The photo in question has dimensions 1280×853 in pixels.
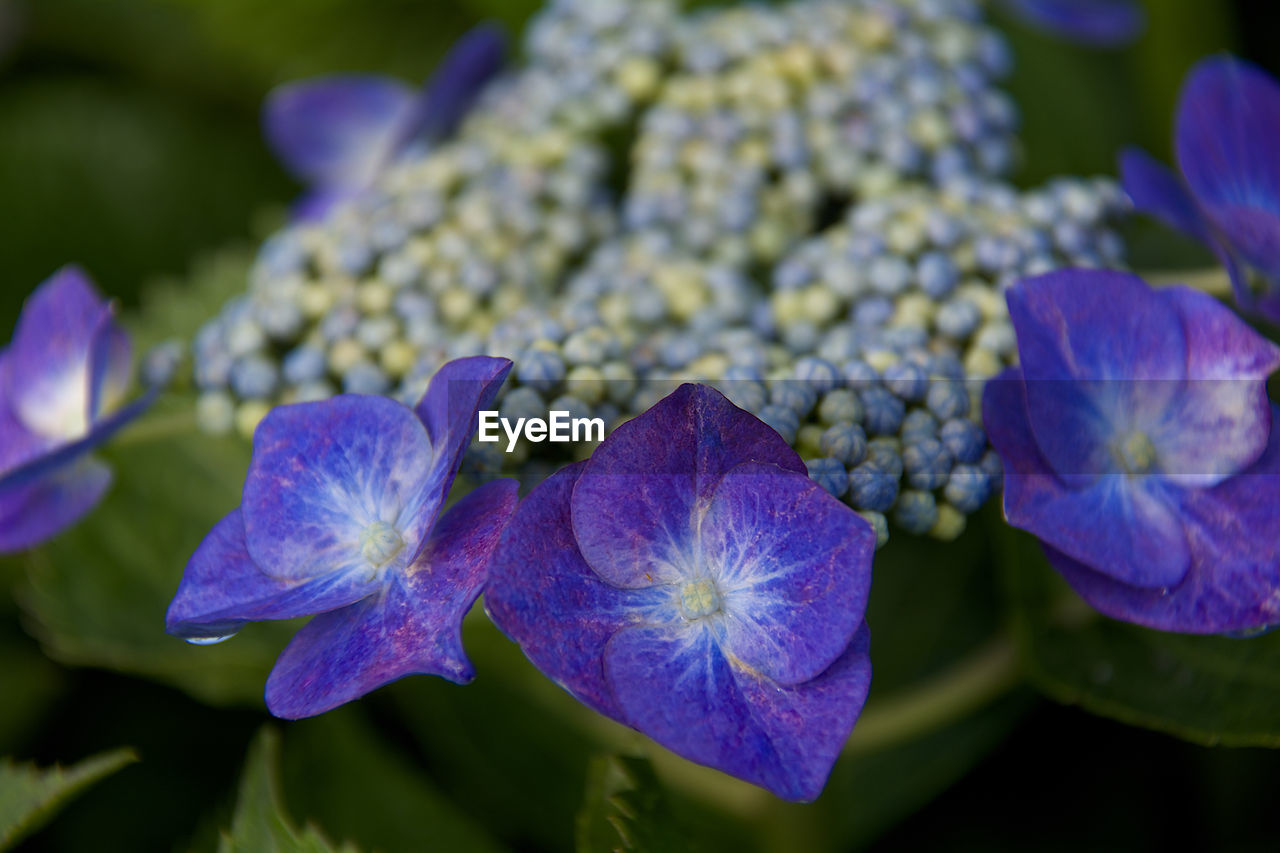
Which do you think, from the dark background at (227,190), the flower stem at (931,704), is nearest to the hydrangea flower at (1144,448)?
the flower stem at (931,704)

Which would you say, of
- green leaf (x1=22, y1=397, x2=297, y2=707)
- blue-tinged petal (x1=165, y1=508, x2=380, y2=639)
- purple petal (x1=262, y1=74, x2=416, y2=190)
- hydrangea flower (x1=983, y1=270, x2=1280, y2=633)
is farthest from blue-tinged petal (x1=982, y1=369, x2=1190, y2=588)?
purple petal (x1=262, y1=74, x2=416, y2=190)

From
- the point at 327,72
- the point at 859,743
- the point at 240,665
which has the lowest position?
the point at 859,743

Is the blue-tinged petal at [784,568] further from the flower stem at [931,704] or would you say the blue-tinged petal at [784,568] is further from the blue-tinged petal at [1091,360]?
the flower stem at [931,704]

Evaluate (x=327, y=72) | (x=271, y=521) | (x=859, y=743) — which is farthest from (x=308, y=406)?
(x=327, y=72)

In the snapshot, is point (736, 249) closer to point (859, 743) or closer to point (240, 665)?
point (859, 743)

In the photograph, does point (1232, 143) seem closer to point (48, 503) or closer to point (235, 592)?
point (235, 592)

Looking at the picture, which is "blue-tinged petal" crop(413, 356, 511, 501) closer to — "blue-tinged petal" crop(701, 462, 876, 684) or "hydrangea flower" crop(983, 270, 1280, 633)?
"blue-tinged petal" crop(701, 462, 876, 684)
